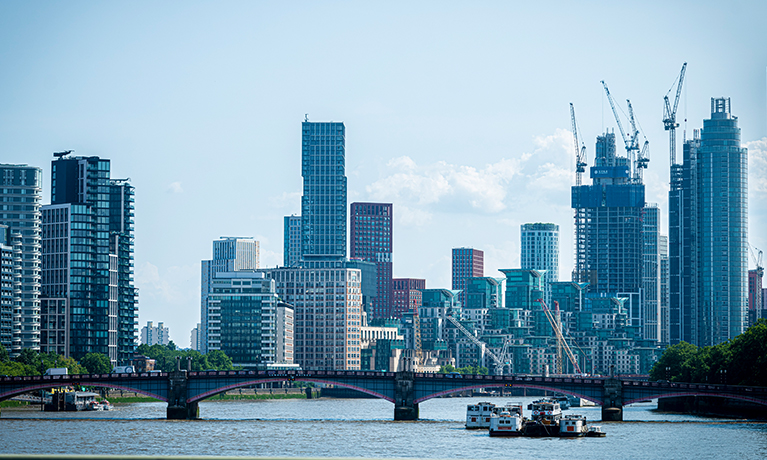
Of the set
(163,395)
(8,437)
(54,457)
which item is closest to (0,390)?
(163,395)

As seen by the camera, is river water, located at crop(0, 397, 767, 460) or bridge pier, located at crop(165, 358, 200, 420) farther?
bridge pier, located at crop(165, 358, 200, 420)

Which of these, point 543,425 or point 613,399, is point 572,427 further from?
point 613,399

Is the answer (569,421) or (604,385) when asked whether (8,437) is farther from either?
(604,385)

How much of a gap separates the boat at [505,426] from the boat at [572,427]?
5.24 metres

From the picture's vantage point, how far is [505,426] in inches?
6580

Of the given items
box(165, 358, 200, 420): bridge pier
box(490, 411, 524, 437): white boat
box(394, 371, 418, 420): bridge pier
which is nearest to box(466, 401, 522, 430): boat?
box(490, 411, 524, 437): white boat

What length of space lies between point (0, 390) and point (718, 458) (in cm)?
10575

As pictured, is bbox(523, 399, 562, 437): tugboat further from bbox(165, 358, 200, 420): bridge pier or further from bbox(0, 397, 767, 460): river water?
bbox(165, 358, 200, 420): bridge pier

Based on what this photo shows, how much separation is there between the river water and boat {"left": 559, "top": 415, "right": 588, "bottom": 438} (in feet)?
10.1

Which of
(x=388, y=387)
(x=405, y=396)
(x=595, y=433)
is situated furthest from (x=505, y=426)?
(x=388, y=387)

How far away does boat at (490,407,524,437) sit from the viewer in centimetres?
16650

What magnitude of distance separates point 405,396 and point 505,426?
32.8 m

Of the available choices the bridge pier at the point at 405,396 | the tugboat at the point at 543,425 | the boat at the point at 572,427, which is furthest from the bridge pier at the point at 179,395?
the boat at the point at 572,427

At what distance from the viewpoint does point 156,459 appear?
53.0 m
